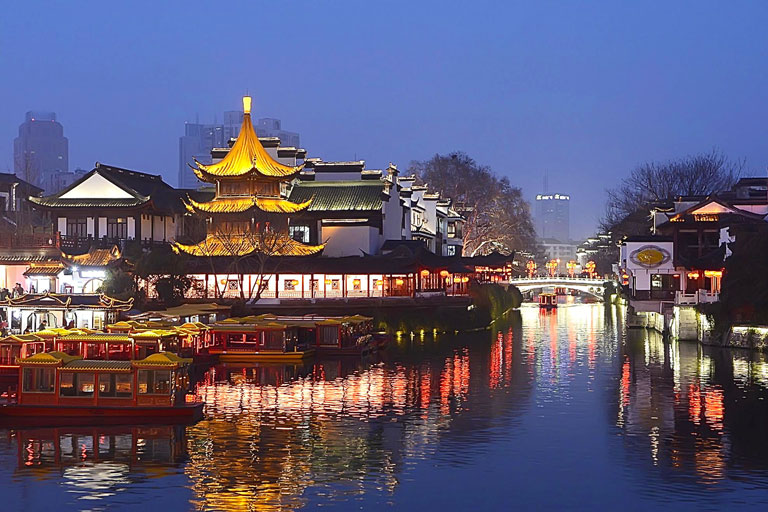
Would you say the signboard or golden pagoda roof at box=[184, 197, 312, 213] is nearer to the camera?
the signboard

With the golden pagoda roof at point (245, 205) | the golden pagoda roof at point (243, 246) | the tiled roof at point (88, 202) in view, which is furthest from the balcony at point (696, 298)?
the tiled roof at point (88, 202)

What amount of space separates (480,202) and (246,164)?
51.2 meters

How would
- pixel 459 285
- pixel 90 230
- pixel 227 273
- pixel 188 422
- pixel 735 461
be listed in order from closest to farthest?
pixel 735 461 → pixel 188 422 → pixel 227 273 → pixel 90 230 → pixel 459 285

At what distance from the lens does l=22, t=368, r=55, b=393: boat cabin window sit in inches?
1508

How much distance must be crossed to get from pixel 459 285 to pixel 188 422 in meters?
57.3

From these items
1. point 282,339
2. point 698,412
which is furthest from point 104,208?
point 698,412

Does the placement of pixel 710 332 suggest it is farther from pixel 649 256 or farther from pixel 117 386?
pixel 117 386

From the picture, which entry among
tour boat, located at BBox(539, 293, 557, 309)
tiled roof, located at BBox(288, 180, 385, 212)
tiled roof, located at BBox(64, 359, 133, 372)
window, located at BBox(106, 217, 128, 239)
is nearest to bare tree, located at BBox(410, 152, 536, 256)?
tour boat, located at BBox(539, 293, 557, 309)

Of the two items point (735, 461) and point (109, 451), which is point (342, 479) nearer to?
point (109, 451)

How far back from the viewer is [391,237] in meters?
94.8

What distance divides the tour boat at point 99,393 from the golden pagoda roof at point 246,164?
43.5 metres

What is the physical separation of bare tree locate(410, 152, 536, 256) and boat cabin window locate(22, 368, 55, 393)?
90.1 metres

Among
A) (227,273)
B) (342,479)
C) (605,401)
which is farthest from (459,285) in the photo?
(342,479)

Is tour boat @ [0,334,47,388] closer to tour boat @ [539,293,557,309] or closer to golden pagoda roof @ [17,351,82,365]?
golden pagoda roof @ [17,351,82,365]
